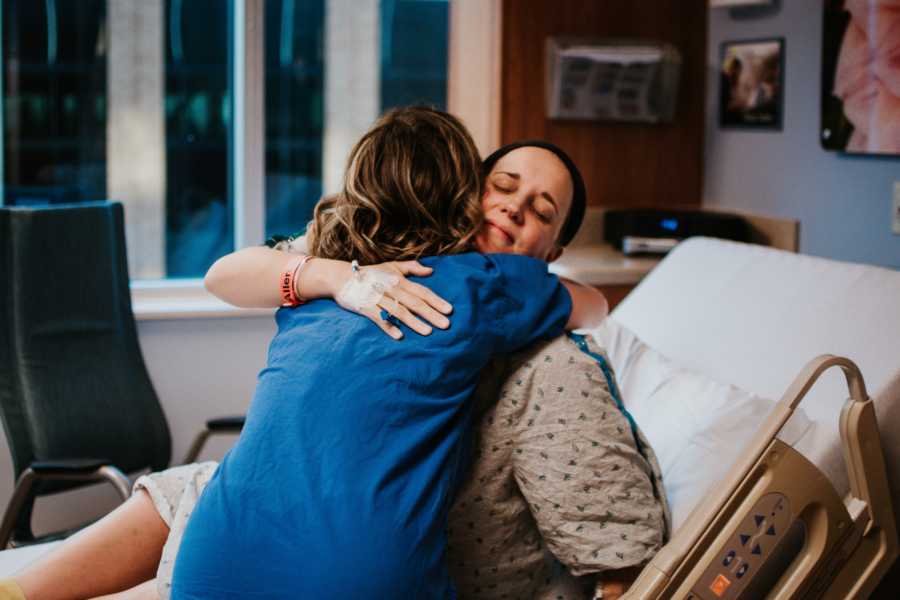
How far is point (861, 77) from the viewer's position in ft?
8.18

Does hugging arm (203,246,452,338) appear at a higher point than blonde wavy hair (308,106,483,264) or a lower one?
lower

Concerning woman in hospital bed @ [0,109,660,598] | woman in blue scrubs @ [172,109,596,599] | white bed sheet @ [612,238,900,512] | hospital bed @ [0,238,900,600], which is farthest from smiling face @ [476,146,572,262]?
white bed sheet @ [612,238,900,512]

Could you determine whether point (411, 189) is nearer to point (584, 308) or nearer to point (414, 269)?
point (414, 269)

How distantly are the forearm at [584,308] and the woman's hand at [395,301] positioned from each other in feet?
0.80

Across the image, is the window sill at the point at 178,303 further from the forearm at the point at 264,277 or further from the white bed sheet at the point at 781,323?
the forearm at the point at 264,277

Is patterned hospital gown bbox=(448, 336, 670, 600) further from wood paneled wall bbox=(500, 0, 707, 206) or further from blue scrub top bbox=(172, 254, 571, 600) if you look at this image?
wood paneled wall bbox=(500, 0, 707, 206)

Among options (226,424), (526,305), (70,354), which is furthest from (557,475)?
(70,354)

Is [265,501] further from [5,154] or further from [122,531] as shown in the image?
[5,154]

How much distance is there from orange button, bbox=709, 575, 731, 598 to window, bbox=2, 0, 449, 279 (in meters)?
2.29

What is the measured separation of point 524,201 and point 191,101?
7.15 ft

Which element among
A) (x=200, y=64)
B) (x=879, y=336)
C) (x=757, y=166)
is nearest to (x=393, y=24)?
(x=200, y=64)

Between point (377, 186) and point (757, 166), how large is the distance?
6.58ft

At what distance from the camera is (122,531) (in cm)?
145

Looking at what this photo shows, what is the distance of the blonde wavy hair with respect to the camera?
1299 mm
